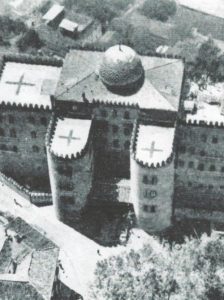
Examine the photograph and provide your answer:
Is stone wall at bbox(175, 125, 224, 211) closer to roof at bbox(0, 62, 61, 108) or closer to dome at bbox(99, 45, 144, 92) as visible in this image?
dome at bbox(99, 45, 144, 92)

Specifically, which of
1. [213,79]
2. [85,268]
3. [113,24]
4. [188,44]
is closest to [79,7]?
[113,24]

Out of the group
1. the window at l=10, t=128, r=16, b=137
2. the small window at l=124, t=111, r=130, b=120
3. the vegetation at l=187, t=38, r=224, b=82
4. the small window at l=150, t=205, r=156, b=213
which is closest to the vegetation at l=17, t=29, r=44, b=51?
the vegetation at l=187, t=38, r=224, b=82

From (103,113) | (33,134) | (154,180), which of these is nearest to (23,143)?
(33,134)

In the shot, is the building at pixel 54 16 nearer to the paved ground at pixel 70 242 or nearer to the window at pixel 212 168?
the paved ground at pixel 70 242

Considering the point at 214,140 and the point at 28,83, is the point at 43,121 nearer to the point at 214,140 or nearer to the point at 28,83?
the point at 28,83

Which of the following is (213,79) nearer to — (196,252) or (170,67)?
(170,67)

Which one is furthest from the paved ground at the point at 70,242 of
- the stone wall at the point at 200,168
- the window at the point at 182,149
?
the window at the point at 182,149

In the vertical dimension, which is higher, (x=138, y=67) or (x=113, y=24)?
(x=138, y=67)
